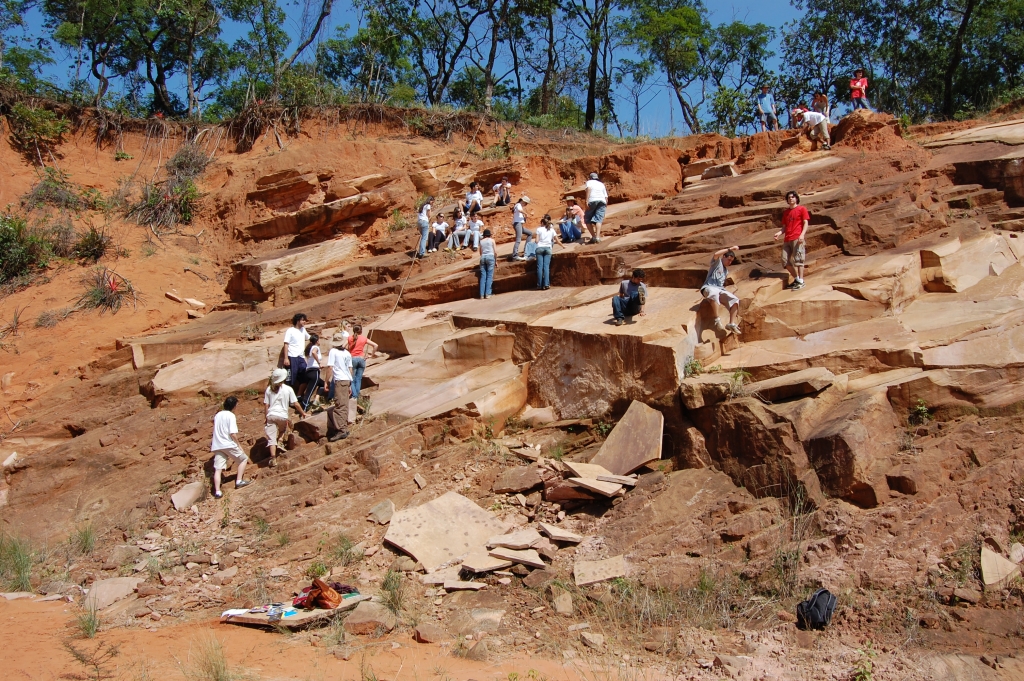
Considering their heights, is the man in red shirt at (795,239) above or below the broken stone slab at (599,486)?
above

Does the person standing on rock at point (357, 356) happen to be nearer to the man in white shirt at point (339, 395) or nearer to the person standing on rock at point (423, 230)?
the man in white shirt at point (339, 395)

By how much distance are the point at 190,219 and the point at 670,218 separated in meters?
11.4

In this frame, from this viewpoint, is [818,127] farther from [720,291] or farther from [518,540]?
[518,540]

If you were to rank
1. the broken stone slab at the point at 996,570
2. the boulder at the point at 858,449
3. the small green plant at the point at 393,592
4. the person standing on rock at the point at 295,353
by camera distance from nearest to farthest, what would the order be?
the broken stone slab at the point at 996,570 < the boulder at the point at 858,449 < the small green plant at the point at 393,592 < the person standing on rock at the point at 295,353

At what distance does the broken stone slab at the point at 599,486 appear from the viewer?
23.2ft

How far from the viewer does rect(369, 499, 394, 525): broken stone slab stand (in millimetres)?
7651

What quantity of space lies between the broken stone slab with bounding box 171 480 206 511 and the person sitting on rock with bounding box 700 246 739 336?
6247 millimetres

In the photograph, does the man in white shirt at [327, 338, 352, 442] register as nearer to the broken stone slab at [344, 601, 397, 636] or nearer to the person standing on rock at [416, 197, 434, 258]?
A: the broken stone slab at [344, 601, 397, 636]

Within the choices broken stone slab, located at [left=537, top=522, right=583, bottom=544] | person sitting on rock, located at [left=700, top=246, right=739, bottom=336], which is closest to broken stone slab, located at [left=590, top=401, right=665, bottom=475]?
broken stone slab, located at [left=537, top=522, right=583, bottom=544]

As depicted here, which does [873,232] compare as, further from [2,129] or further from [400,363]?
[2,129]

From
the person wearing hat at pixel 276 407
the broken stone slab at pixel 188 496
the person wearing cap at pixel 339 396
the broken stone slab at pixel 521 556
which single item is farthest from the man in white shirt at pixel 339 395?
the broken stone slab at pixel 521 556

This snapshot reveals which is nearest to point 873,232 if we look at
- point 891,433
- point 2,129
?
point 891,433

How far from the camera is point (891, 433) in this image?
650 centimetres

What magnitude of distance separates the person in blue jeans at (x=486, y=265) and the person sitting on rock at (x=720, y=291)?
3842mm
